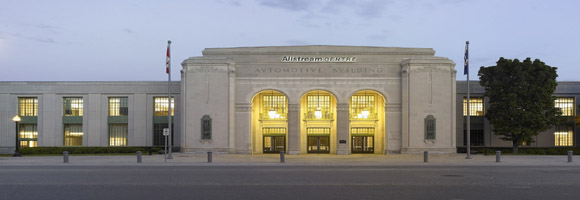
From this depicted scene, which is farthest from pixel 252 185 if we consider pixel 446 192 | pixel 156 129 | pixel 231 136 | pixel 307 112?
pixel 156 129

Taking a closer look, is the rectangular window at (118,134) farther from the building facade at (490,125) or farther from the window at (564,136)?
the window at (564,136)

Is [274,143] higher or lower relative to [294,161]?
higher

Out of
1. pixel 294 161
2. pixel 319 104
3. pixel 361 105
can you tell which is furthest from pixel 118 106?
pixel 361 105

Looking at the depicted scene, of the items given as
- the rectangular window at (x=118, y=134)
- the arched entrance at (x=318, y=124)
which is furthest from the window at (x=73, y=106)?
the arched entrance at (x=318, y=124)

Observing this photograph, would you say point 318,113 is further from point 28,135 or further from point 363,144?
point 28,135

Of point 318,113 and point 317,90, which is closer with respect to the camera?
point 317,90

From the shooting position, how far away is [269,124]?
45.4 metres

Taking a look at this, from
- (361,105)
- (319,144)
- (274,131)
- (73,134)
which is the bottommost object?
(319,144)

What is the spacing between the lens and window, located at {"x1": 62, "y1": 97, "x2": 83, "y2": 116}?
48.1 meters

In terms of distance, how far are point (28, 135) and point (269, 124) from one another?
22140mm

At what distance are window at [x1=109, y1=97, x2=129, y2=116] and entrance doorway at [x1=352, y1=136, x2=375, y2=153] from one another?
2056cm

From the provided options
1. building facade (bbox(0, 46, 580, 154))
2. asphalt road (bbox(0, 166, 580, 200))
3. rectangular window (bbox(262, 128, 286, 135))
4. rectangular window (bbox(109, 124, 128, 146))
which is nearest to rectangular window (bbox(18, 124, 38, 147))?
rectangular window (bbox(109, 124, 128, 146))

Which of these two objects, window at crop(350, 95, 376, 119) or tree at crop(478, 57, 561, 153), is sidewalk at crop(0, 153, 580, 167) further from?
window at crop(350, 95, 376, 119)

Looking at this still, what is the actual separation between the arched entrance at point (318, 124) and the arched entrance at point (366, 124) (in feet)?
5.52
